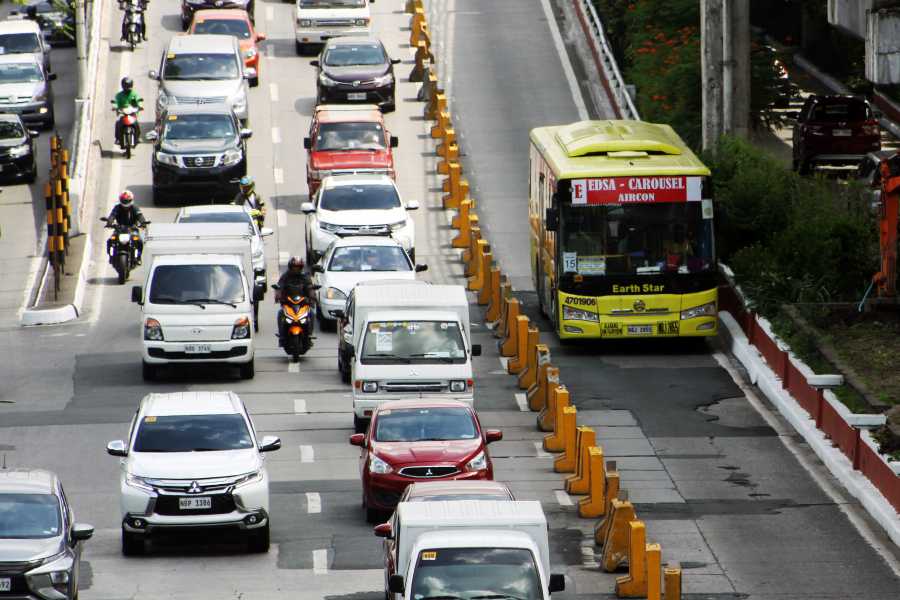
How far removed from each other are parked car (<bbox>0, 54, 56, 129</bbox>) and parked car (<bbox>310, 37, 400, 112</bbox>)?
758 centimetres

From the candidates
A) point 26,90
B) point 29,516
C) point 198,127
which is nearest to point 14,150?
point 26,90

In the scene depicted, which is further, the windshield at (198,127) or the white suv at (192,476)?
the windshield at (198,127)

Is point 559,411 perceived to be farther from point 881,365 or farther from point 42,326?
point 42,326

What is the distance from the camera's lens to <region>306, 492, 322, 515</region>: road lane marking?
22.8 metres

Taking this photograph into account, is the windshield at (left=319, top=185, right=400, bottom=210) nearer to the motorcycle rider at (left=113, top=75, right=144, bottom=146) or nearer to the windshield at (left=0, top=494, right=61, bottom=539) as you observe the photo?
the motorcycle rider at (left=113, top=75, right=144, bottom=146)

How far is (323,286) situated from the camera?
33.2 metres

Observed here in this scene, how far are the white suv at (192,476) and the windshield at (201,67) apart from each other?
2772cm

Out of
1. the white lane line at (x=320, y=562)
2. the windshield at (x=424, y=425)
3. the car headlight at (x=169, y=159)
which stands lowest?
the car headlight at (x=169, y=159)

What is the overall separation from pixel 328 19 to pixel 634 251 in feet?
90.8

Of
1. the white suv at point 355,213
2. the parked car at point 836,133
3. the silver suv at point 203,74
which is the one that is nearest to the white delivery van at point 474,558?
the white suv at point 355,213

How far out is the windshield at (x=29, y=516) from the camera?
57.4ft

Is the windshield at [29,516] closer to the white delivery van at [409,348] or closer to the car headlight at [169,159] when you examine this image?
the white delivery van at [409,348]

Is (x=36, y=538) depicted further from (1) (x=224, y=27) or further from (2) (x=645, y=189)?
(1) (x=224, y=27)

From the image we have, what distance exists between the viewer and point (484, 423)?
27.3 m
